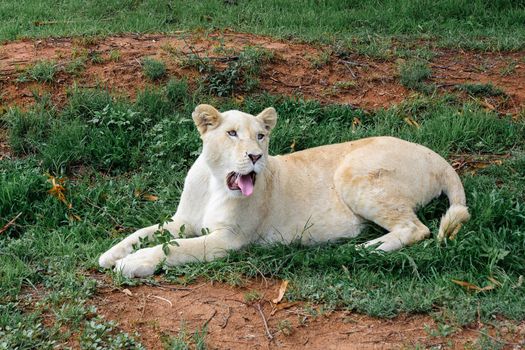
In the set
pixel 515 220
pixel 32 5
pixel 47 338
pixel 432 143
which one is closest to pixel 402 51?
pixel 432 143

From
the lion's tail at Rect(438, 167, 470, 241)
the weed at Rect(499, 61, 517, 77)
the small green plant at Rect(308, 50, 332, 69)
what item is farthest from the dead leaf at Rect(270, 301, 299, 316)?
the weed at Rect(499, 61, 517, 77)

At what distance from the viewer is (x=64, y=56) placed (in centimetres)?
857

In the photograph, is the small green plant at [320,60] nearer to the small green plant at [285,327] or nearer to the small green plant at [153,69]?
the small green plant at [153,69]

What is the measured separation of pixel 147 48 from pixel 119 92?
0.94 metres

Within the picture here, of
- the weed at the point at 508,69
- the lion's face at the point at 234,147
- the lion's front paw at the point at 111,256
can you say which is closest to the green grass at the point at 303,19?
the weed at the point at 508,69

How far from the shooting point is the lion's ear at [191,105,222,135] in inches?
219

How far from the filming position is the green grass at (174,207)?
4.99 meters

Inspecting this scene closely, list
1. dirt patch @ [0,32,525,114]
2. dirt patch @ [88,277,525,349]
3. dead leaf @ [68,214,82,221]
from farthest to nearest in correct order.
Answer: dirt patch @ [0,32,525,114] → dead leaf @ [68,214,82,221] → dirt patch @ [88,277,525,349]

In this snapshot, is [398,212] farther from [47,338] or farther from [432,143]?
[47,338]

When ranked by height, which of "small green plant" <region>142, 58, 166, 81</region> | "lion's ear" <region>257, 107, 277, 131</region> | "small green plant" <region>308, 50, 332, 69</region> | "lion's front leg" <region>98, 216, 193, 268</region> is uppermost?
"lion's ear" <region>257, 107, 277, 131</region>

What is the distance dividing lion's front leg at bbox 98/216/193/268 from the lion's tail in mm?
A: 1916

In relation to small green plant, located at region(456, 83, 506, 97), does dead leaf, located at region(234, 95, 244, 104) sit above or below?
above

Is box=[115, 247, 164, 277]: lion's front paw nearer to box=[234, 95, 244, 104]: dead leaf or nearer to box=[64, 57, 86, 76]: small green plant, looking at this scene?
box=[234, 95, 244, 104]: dead leaf

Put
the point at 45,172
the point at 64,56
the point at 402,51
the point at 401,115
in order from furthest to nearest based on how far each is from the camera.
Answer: the point at 402,51 → the point at 64,56 → the point at 401,115 → the point at 45,172
